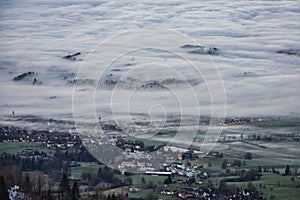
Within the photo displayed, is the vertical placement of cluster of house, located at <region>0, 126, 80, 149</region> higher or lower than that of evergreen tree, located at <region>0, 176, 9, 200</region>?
lower

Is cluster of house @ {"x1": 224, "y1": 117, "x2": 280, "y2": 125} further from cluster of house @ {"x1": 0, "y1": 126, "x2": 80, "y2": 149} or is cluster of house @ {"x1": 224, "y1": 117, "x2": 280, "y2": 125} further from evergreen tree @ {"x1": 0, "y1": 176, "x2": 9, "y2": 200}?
evergreen tree @ {"x1": 0, "y1": 176, "x2": 9, "y2": 200}

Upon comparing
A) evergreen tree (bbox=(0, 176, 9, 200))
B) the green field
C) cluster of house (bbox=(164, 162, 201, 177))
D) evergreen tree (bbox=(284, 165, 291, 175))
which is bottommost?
evergreen tree (bbox=(284, 165, 291, 175))

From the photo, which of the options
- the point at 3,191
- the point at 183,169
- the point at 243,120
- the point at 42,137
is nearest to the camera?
the point at 3,191

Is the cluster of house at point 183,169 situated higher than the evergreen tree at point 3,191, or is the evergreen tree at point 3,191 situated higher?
the evergreen tree at point 3,191

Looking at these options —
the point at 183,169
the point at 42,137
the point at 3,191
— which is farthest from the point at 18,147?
the point at 3,191

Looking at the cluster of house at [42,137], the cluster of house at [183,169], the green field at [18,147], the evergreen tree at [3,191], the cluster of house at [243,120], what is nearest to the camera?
the evergreen tree at [3,191]

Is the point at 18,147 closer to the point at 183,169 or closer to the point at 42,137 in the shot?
the point at 42,137

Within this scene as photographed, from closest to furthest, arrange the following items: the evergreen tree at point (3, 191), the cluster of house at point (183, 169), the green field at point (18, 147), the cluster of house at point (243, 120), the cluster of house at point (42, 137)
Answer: the evergreen tree at point (3, 191) → the cluster of house at point (183, 169) → the green field at point (18, 147) → the cluster of house at point (42, 137) → the cluster of house at point (243, 120)

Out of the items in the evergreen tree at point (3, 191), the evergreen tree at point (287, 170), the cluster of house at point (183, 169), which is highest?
the evergreen tree at point (3, 191)

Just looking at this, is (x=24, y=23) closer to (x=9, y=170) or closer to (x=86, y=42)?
(x=86, y=42)

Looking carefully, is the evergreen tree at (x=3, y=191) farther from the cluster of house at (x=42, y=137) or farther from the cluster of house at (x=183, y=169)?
the cluster of house at (x=42, y=137)

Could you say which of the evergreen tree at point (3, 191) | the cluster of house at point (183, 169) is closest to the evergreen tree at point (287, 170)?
the cluster of house at point (183, 169)

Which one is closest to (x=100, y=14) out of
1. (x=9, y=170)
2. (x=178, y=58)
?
(x=178, y=58)

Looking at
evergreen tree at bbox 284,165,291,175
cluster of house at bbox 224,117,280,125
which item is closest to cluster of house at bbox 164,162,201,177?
evergreen tree at bbox 284,165,291,175
